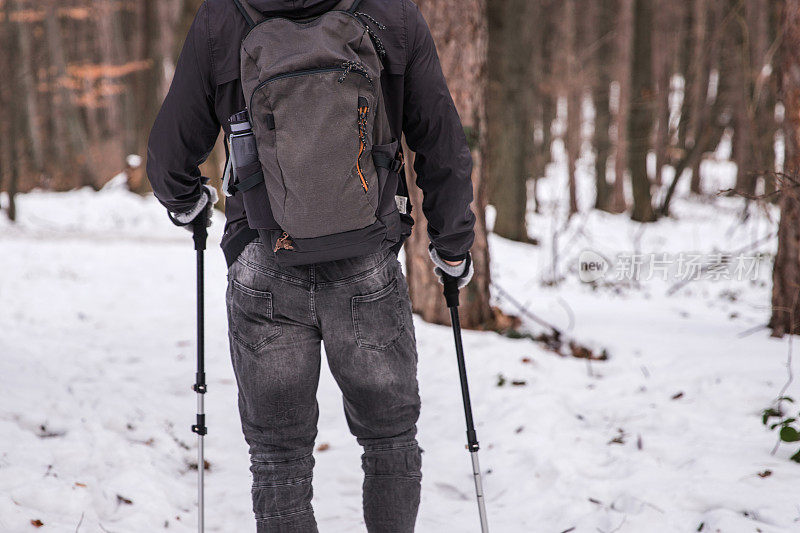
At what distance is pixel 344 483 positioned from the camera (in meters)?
3.61

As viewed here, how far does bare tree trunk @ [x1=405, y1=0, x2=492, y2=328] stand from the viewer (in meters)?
5.23

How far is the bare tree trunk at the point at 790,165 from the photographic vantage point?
452 cm

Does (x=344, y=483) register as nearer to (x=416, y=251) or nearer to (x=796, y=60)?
(x=416, y=251)

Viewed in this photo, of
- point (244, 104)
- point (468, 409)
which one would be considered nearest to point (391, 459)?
point (468, 409)

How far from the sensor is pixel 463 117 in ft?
17.5

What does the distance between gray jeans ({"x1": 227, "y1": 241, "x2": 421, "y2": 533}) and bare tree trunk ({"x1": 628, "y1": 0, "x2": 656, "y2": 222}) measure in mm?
13710

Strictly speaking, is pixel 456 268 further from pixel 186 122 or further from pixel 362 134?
pixel 186 122

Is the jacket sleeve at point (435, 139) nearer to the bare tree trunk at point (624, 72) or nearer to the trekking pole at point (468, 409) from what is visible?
the trekking pole at point (468, 409)

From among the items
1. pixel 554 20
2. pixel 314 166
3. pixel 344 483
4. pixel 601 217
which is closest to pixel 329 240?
pixel 314 166

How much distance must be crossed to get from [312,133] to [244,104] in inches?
12.3

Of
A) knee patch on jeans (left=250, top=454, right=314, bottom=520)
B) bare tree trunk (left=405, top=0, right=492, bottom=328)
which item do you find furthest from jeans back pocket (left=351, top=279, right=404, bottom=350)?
bare tree trunk (left=405, top=0, right=492, bottom=328)

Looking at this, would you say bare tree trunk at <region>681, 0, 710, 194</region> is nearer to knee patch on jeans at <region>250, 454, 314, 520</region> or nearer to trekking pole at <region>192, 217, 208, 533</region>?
trekking pole at <region>192, 217, 208, 533</region>

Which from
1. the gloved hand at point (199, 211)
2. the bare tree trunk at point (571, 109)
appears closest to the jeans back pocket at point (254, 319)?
the gloved hand at point (199, 211)

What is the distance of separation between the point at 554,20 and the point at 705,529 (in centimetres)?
1938
